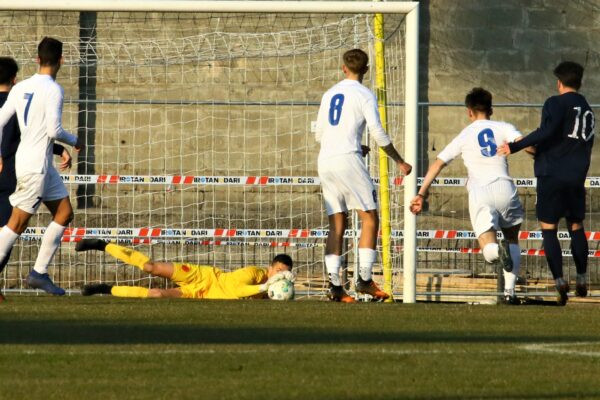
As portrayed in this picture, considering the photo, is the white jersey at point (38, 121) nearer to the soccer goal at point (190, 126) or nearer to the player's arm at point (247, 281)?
the player's arm at point (247, 281)

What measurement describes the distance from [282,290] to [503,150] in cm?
219

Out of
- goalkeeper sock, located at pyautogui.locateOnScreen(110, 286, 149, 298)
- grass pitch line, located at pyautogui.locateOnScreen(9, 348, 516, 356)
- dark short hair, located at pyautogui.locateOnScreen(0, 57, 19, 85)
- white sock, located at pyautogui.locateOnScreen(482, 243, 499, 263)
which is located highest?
dark short hair, located at pyautogui.locateOnScreen(0, 57, 19, 85)

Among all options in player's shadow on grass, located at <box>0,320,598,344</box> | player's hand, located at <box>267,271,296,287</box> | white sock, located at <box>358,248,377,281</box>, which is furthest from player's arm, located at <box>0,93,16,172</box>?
white sock, located at <box>358,248,377,281</box>

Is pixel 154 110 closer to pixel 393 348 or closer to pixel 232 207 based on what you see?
pixel 232 207

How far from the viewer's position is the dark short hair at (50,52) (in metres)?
11.3

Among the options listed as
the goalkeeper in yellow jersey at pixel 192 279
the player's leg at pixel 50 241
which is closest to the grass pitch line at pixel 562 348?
the goalkeeper in yellow jersey at pixel 192 279

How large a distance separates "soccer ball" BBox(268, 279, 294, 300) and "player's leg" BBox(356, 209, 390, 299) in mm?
937

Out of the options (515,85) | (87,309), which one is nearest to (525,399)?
(87,309)

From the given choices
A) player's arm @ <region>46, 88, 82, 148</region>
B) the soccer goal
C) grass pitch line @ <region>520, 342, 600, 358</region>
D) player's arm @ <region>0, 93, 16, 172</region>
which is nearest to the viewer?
grass pitch line @ <region>520, 342, 600, 358</region>

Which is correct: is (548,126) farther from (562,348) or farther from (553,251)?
(562,348)

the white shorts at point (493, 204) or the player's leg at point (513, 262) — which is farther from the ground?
the white shorts at point (493, 204)

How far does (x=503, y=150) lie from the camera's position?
1193 cm

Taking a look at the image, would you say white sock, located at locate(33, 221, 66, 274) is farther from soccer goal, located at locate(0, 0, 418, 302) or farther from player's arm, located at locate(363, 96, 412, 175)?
soccer goal, located at locate(0, 0, 418, 302)

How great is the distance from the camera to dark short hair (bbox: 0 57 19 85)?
39.3ft
